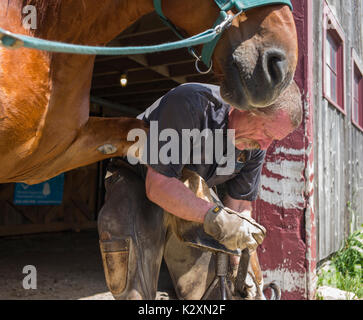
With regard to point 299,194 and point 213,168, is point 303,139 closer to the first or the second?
point 299,194

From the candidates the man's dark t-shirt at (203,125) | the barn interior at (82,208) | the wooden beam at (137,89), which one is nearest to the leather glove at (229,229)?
the man's dark t-shirt at (203,125)

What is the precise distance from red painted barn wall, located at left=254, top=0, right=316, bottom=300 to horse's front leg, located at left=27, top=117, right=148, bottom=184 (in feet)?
4.26

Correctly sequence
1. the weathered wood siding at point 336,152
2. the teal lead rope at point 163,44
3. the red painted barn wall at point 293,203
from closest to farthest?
the teal lead rope at point 163,44
the red painted barn wall at point 293,203
the weathered wood siding at point 336,152

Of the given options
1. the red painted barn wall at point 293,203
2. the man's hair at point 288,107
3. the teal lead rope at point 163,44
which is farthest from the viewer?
the red painted barn wall at point 293,203

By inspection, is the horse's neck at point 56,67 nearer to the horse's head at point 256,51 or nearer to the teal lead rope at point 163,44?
the teal lead rope at point 163,44

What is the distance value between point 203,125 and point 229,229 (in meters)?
0.51

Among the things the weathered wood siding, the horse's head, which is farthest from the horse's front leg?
the weathered wood siding

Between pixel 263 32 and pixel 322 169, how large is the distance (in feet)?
8.68

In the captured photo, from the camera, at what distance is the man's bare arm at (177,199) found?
1.62m

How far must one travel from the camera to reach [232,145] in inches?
72.1

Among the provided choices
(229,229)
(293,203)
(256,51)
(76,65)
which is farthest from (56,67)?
(293,203)

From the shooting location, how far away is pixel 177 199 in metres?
1.63

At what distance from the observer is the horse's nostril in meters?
1.22

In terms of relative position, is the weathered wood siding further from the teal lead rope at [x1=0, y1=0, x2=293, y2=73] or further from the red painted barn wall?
the teal lead rope at [x1=0, y1=0, x2=293, y2=73]
